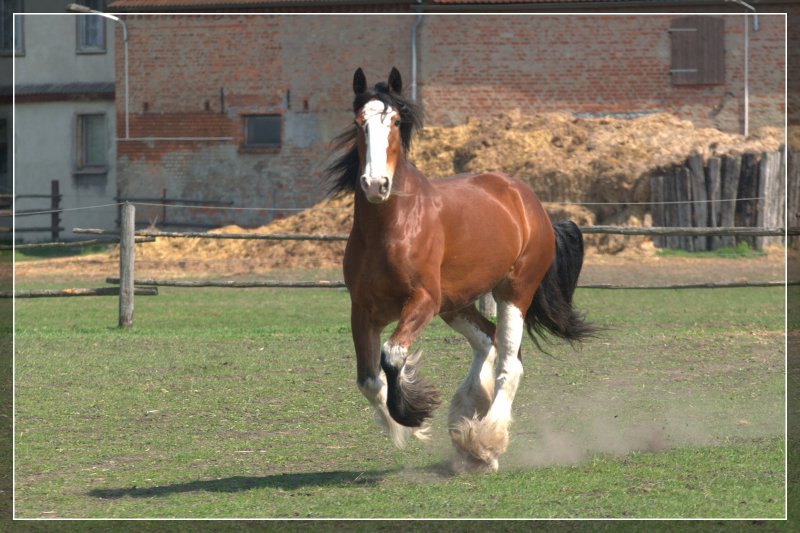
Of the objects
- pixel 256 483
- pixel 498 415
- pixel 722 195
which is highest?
pixel 722 195

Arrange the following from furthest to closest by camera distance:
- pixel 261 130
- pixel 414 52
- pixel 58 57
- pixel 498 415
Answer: pixel 58 57 → pixel 261 130 → pixel 414 52 → pixel 498 415

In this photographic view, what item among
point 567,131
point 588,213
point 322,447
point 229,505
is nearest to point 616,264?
point 588,213

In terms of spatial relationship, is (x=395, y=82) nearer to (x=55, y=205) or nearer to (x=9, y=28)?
(x=55, y=205)

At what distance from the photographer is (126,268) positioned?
13719 millimetres

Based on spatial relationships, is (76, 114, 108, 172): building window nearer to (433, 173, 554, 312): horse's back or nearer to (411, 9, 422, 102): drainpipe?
(411, 9, 422, 102): drainpipe

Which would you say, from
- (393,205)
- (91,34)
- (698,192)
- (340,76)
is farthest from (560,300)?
(91,34)

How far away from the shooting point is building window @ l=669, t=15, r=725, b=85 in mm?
27078

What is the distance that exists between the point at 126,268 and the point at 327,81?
15554 millimetres

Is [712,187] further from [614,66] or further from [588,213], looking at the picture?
[614,66]

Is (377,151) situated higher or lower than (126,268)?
higher

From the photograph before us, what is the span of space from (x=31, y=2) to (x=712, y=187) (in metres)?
19.4

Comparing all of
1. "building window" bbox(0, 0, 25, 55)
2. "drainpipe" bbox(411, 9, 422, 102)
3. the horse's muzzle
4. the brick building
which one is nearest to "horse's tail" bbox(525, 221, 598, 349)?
the horse's muzzle

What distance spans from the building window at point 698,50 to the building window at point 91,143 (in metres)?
15.5

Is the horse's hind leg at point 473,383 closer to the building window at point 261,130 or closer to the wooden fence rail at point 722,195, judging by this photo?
the wooden fence rail at point 722,195
